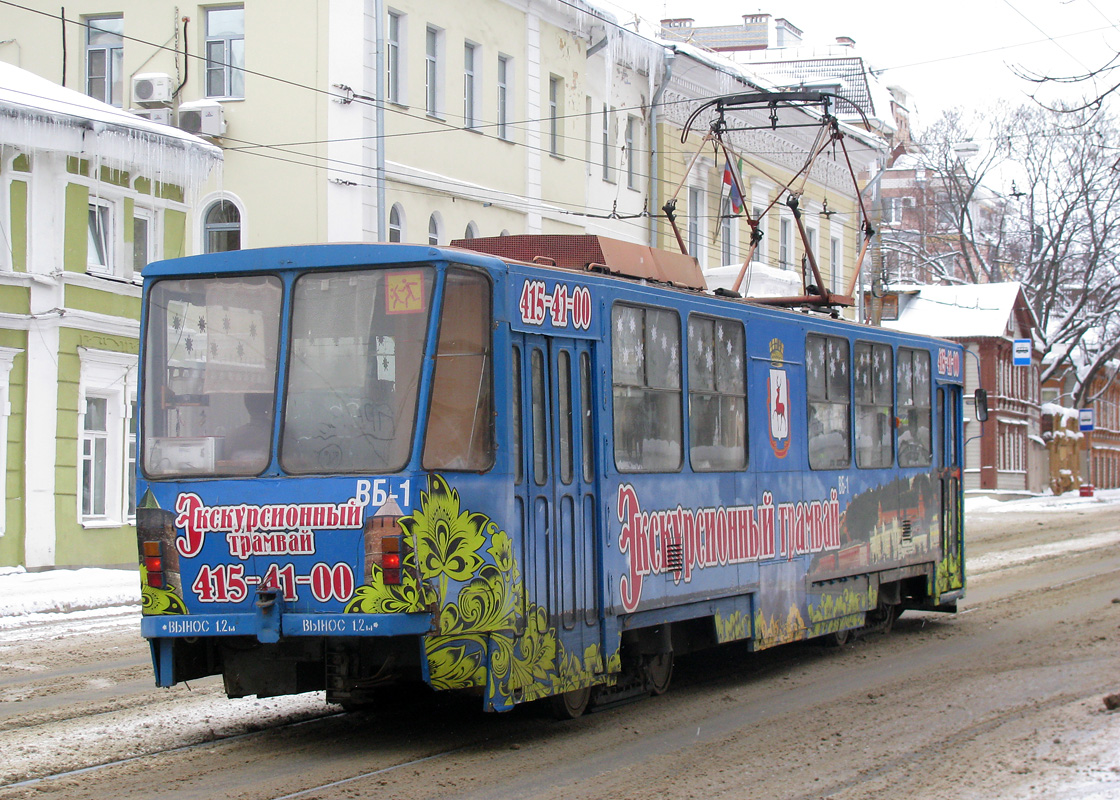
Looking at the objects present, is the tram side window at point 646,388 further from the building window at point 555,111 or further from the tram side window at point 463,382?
the building window at point 555,111

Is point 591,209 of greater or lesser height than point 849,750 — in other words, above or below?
above

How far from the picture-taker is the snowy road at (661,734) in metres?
7.50

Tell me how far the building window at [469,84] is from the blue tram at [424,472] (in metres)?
→ 17.8

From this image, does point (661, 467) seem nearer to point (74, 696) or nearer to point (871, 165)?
point (74, 696)

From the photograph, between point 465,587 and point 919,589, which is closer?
point 465,587

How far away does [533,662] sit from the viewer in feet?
27.2

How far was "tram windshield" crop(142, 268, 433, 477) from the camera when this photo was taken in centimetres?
797

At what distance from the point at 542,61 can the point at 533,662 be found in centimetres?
2231

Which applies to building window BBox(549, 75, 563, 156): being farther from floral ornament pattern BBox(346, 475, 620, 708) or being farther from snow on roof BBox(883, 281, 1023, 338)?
snow on roof BBox(883, 281, 1023, 338)

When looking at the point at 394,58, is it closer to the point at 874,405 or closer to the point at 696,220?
the point at 696,220

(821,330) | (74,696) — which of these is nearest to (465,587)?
(74,696)

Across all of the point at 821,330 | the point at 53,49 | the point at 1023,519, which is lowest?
the point at 1023,519

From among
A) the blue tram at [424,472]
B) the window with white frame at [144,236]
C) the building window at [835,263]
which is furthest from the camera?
the building window at [835,263]

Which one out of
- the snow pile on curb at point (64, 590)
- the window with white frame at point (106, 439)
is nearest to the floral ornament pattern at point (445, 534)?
the snow pile on curb at point (64, 590)
